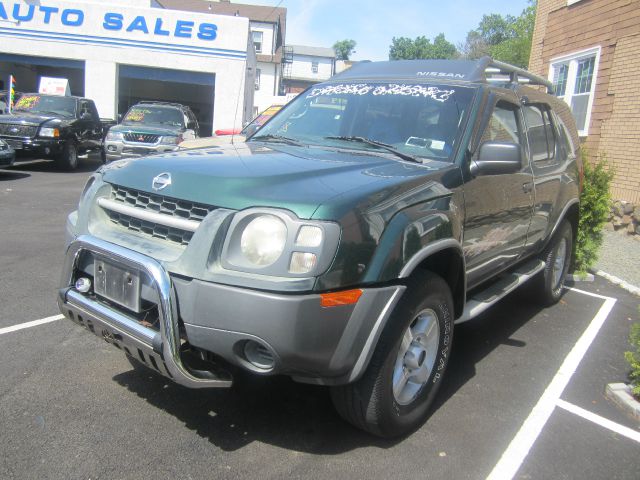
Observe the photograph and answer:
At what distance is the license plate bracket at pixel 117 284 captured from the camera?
2705 mm

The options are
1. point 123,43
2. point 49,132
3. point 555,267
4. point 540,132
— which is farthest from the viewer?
point 123,43

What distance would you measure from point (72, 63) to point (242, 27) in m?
6.94

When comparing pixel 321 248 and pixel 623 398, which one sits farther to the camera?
pixel 623 398

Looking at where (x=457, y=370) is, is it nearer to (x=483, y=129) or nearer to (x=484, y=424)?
(x=484, y=424)

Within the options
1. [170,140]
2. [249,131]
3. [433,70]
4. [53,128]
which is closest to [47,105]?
[53,128]

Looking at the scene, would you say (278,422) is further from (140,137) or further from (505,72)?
(140,137)

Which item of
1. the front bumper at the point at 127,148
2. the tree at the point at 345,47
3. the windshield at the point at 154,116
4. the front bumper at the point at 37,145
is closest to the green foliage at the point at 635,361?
the front bumper at the point at 127,148

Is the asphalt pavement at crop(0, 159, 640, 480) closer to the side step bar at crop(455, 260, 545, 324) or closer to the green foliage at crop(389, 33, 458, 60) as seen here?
the side step bar at crop(455, 260, 545, 324)

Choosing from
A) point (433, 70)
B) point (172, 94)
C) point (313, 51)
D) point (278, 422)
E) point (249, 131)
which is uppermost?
point (313, 51)

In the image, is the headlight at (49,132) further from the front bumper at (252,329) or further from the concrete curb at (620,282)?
the front bumper at (252,329)

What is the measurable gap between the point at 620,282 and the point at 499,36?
241 ft

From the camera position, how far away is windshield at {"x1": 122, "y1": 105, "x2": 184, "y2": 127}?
1423 centimetres

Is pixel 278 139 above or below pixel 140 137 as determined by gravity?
above

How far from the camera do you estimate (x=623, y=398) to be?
370 cm
